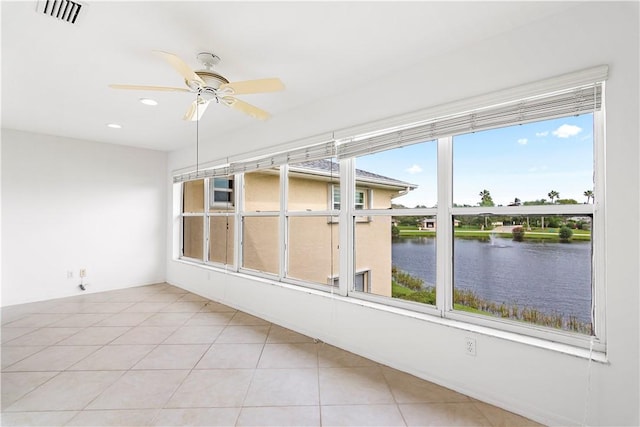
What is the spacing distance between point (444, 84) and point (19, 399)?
378cm

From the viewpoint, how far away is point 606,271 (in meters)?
1.67

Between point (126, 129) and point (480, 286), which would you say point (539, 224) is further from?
point (126, 129)

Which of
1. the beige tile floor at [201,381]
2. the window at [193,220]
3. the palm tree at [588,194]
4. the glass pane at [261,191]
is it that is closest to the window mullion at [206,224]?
the window at [193,220]

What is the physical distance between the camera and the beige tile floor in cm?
192

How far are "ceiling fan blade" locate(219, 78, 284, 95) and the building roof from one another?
3.91 ft

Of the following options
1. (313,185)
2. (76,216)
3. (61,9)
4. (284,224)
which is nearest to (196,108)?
(61,9)

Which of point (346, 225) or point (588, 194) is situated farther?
point (346, 225)

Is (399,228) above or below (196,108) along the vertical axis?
below

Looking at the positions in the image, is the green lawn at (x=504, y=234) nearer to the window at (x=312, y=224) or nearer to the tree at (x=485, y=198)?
the tree at (x=485, y=198)

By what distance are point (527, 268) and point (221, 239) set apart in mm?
4055

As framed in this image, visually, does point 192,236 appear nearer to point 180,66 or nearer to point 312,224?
point 312,224

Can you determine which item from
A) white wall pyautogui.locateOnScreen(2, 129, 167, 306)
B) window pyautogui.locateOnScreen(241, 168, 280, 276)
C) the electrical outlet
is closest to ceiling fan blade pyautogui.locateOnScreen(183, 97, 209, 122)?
window pyautogui.locateOnScreen(241, 168, 280, 276)

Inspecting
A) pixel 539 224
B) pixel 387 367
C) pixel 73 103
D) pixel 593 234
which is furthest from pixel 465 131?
pixel 73 103

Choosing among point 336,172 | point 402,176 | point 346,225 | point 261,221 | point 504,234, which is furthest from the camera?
point 261,221
